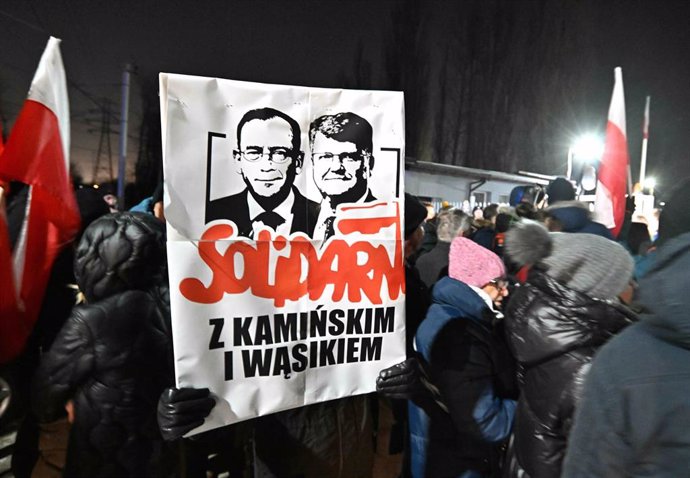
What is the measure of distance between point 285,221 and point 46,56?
209cm

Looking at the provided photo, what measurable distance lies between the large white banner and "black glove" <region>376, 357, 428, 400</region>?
4 cm

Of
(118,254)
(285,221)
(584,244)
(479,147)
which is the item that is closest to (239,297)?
(285,221)

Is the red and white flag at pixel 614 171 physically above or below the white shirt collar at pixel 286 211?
above

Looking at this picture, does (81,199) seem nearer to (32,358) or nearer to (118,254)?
(32,358)

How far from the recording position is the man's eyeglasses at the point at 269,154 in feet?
5.87

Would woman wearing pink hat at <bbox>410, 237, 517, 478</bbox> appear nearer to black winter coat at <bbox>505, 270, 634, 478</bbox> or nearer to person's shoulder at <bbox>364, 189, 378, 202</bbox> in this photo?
black winter coat at <bbox>505, 270, 634, 478</bbox>

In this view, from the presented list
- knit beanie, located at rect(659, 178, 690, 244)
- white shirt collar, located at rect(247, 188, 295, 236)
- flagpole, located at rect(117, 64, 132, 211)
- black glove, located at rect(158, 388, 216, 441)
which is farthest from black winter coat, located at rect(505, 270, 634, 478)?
flagpole, located at rect(117, 64, 132, 211)

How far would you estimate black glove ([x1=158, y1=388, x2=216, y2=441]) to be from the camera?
64.2 inches

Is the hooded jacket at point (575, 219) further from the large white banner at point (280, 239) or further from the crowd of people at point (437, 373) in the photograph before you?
Result: the large white banner at point (280, 239)

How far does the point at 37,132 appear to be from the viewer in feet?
8.91

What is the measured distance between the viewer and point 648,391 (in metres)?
1.01

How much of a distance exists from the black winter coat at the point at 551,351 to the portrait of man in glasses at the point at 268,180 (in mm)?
888

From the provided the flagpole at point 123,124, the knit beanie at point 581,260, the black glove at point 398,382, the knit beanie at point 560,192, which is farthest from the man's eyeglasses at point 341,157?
the flagpole at point 123,124

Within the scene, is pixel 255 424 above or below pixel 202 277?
below
